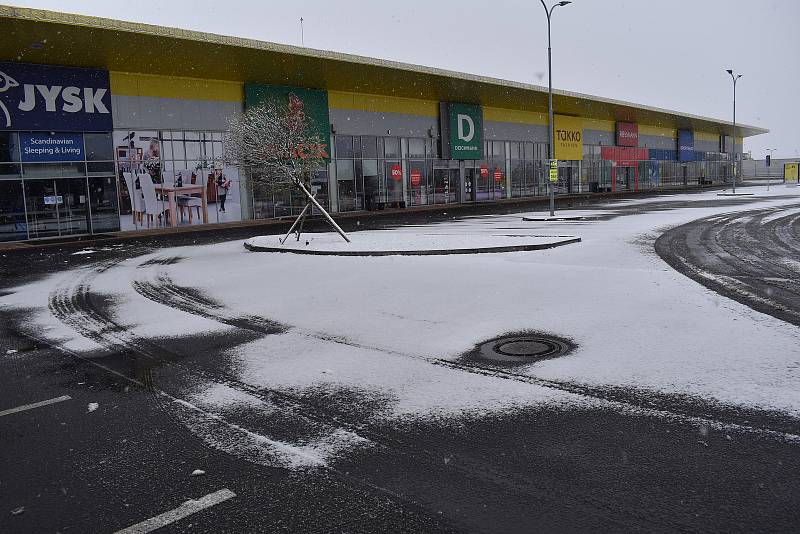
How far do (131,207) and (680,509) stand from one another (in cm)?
2948

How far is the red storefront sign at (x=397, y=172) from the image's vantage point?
1667 inches

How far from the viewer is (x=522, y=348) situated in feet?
23.6

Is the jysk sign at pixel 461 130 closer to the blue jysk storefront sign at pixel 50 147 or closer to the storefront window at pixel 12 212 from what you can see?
the blue jysk storefront sign at pixel 50 147

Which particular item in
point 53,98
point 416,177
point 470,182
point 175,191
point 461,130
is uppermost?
point 461,130

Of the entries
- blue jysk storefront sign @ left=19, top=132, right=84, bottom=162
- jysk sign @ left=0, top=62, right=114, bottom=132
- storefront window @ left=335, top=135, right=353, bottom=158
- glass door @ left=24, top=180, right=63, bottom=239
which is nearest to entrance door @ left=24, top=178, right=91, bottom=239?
glass door @ left=24, top=180, right=63, bottom=239

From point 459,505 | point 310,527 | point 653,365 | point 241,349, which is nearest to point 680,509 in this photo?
point 459,505

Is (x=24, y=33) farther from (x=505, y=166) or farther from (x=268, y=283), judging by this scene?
(x=505, y=166)

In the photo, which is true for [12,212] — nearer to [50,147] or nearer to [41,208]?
[41,208]

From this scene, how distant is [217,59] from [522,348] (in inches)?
961

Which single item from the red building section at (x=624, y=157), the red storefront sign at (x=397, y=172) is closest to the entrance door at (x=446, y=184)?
the red storefront sign at (x=397, y=172)

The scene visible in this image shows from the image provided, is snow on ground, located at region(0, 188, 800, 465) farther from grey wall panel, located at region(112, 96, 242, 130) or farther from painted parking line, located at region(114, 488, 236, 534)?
grey wall panel, located at region(112, 96, 242, 130)

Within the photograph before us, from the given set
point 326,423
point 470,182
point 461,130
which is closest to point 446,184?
point 470,182

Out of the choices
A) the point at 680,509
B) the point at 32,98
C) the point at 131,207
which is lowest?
the point at 680,509

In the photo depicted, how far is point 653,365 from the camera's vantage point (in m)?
6.35
